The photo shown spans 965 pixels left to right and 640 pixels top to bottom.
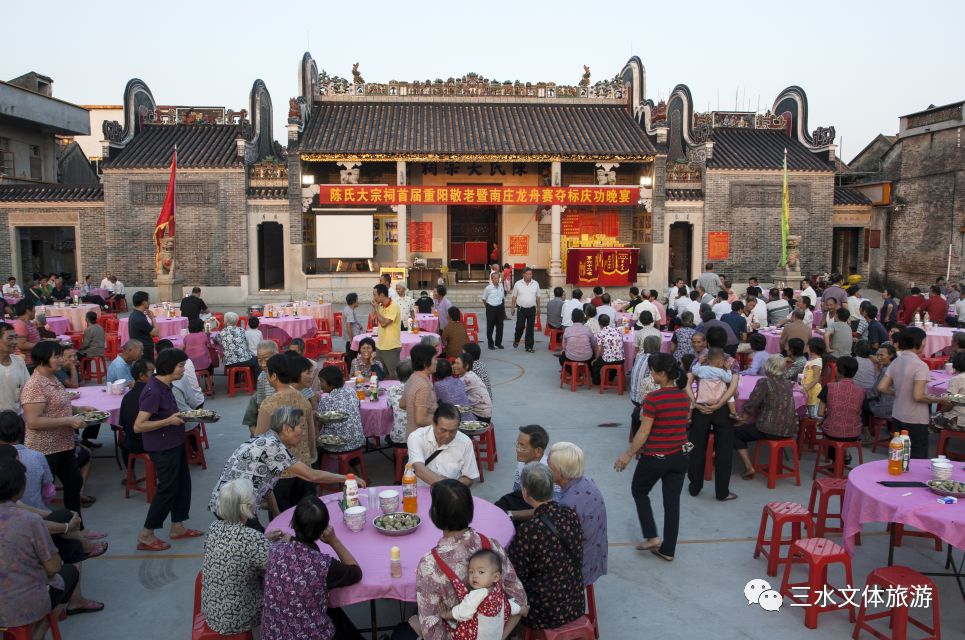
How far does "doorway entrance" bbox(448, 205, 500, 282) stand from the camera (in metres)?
23.6

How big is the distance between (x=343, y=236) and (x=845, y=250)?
17702 millimetres

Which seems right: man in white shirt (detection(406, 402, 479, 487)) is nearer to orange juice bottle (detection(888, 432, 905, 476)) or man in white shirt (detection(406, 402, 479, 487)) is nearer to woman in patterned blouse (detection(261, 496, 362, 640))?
woman in patterned blouse (detection(261, 496, 362, 640))

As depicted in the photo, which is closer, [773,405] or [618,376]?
[773,405]

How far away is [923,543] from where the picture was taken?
225 inches

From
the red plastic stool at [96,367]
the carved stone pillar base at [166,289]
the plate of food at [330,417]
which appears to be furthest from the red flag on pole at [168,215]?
the plate of food at [330,417]

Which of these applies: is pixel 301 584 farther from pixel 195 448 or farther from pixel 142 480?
pixel 195 448

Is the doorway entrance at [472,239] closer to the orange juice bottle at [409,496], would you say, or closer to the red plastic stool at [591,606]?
the orange juice bottle at [409,496]

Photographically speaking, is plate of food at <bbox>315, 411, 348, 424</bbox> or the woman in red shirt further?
plate of food at <bbox>315, 411, 348, 424</bbox>

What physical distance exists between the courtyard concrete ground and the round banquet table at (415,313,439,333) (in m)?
4.59

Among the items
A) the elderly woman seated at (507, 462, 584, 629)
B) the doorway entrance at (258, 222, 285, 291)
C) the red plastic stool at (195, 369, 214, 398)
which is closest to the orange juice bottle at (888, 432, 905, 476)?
the elderly woman seated at (507, 462, 584, 629)

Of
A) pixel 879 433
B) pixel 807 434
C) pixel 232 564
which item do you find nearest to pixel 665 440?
pixel 232 564

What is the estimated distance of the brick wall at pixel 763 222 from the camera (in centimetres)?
2183

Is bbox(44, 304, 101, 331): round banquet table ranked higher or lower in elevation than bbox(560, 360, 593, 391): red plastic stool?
higher

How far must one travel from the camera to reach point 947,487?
15.2ft
